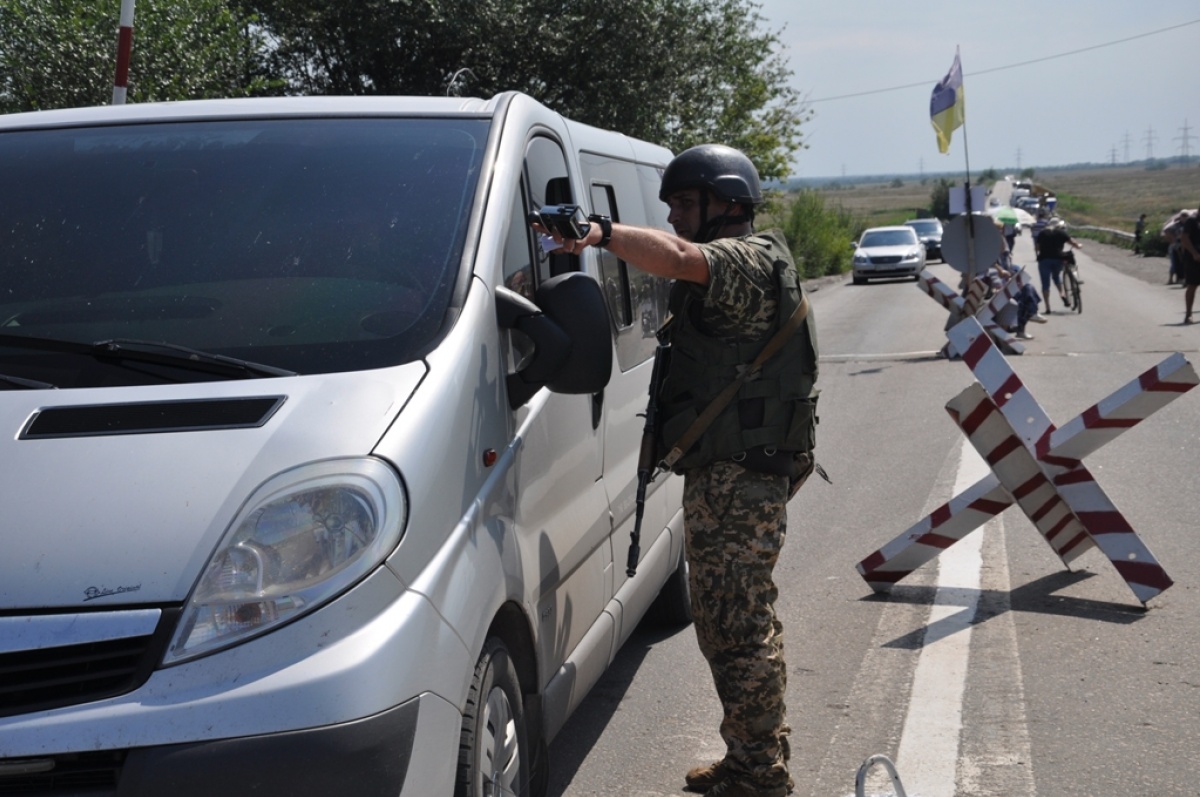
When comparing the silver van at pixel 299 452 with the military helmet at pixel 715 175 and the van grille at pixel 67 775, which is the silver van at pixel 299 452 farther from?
the military helmet at pixel 715 175

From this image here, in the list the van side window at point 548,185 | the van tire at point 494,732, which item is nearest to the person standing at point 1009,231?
the van side window at point 548,185

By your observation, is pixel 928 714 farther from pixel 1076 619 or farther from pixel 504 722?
pixel 504 722

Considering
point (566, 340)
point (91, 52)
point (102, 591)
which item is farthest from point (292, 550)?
point (91, 52)

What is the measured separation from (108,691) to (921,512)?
21.1 ft

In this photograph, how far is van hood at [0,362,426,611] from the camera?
2443 millimetres

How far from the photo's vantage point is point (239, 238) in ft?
11.3

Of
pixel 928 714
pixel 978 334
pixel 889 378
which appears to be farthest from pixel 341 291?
pixel 889 378

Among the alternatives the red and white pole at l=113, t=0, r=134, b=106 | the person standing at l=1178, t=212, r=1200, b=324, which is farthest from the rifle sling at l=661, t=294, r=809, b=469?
the person standing at l=1178, t=212, r=1200, b=324

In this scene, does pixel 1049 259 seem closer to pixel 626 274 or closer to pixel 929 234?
pixel 626 274

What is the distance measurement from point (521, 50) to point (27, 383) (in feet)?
57.3

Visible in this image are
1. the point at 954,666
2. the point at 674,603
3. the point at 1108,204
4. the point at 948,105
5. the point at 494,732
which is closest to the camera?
the point at 494,732

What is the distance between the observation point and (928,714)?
4.79 metres

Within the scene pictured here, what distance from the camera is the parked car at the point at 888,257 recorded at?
38.9m

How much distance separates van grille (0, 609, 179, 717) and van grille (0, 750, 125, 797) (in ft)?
0.31
